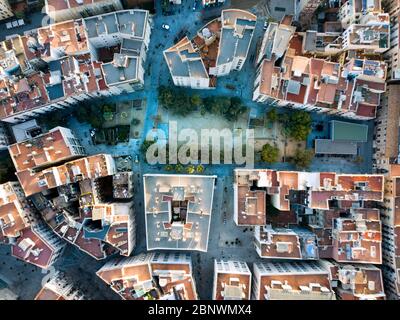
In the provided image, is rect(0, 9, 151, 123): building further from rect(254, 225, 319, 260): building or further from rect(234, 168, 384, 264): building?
rect(254, 225, 319, 260): building

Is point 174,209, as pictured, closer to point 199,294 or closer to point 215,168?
point 215,168

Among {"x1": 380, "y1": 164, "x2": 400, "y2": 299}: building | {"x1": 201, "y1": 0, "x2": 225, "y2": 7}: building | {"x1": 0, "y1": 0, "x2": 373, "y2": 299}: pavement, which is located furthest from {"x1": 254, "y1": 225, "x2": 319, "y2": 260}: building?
{"x1": 201, "y1": 0, "x2": 225, "y2": 7}: building

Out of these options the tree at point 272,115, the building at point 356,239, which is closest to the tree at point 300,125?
the tree at point 272,115

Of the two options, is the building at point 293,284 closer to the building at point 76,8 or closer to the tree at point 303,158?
the tree at point 303,158

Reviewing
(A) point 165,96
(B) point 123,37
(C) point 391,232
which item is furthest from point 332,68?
(B) point 123,37

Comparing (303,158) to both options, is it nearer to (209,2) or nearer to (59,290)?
(209,2)
